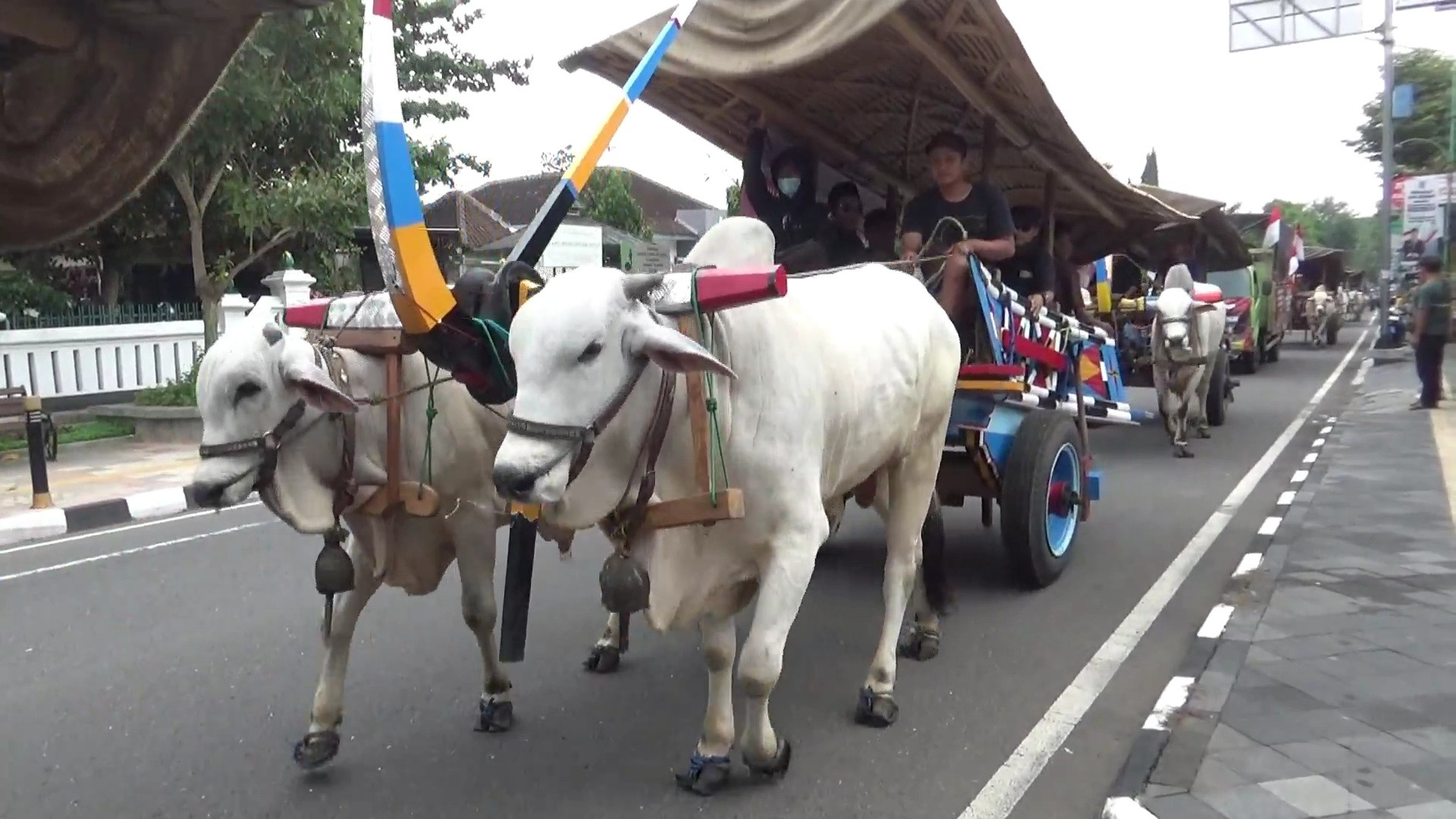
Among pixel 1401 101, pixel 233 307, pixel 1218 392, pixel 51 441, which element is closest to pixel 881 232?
pixel 1218 392

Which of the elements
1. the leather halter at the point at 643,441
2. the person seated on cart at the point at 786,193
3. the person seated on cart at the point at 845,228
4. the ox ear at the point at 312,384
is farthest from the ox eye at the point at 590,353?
the person seated on cart at the point at 845,228

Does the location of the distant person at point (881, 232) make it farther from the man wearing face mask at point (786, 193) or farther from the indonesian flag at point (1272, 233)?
the indonesian flag at point (1272, 233)

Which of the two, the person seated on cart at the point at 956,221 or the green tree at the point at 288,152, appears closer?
the person seated on cart at the point at 956,221

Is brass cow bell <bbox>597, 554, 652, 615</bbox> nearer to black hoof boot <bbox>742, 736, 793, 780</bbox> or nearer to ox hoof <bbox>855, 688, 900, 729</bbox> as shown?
black hoof boot <bbox>742, 736, 793, 780</bbox>

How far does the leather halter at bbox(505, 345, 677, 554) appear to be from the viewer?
8.82 ft

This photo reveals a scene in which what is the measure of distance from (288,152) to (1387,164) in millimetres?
18490

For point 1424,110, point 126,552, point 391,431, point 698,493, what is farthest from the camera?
point 1424,110

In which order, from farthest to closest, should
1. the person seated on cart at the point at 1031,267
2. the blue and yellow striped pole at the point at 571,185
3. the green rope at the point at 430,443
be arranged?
the person seated on cart at the point at 1031,267 < the green rope at the point at 430,443 < the blue and yellow striped pole at the point at 571,185

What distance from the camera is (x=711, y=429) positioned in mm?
3125

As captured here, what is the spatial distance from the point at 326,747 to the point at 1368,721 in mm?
3455

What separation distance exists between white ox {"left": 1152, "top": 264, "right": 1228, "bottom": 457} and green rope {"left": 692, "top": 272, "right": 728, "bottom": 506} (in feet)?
25.3

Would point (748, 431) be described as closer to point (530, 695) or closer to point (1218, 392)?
point (530, 695)

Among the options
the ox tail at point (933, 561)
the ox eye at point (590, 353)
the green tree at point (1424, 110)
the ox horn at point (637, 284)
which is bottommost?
the ox tail at point (933, 561)

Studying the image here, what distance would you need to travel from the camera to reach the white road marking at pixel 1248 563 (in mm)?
5824
